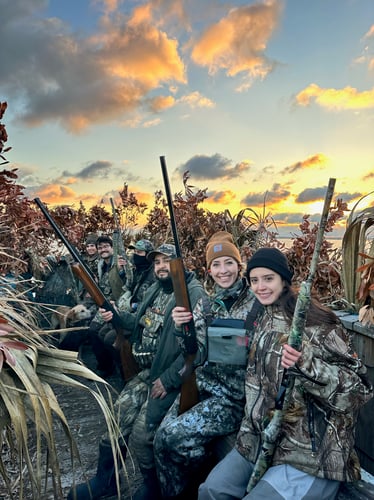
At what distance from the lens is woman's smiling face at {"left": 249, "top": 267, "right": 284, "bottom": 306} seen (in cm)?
253

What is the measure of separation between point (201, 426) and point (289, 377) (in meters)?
1.04

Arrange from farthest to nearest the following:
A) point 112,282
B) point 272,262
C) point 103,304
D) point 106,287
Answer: point 106,287 → point 112,282 → point 103,304 → point 272,262

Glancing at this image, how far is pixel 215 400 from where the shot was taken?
3035 mm

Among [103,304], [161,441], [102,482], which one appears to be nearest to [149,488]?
[102,482]

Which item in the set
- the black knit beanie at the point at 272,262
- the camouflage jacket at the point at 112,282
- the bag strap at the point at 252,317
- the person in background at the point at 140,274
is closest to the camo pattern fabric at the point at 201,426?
the bag strap at the point at 252,317

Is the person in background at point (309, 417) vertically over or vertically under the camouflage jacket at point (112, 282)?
under

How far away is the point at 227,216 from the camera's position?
7.74 meters

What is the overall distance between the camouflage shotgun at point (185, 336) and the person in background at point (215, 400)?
2.8 inches

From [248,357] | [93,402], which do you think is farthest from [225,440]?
[93,402]

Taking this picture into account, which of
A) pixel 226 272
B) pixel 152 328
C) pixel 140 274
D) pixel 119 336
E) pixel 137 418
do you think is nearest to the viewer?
pixel 226 272

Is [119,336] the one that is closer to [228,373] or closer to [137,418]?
[137,418]

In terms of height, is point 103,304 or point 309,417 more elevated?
point 103,304

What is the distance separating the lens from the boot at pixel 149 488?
3.27 meters

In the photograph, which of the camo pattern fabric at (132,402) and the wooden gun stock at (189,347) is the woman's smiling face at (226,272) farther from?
the camo pattern fabric at (132,402)
